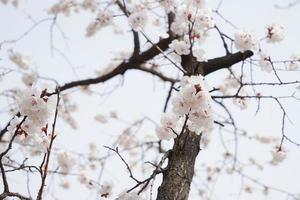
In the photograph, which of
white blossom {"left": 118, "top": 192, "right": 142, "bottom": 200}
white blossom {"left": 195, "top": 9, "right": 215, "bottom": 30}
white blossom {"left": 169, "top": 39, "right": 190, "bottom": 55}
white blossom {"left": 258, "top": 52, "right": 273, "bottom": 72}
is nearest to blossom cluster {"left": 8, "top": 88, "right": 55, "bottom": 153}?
white blossom {"left": 118, "top": 192, "right": 142, "bottom": 200}

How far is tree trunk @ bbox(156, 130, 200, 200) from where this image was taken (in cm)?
240

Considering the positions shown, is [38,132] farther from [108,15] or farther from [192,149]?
[108,15]

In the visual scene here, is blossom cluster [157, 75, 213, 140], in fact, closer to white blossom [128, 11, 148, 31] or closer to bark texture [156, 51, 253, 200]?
bark texture [156, 51, 253, 200]

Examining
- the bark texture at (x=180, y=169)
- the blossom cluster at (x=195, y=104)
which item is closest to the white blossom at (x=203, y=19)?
the bark texture at (x=180, y=169)

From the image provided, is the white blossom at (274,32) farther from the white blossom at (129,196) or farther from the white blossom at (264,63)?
the white blossom at (129,196)

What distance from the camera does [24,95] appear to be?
1951 millimetres

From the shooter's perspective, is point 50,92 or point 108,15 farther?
point 108,15

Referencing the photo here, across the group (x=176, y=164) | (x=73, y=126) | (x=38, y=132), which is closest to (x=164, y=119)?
(x=176, y=164)

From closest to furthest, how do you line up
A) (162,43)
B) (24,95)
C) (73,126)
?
1. (24,95)
2. (162,43)
3. (73,126)

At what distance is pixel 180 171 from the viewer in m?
2.51

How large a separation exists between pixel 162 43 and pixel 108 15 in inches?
43.9

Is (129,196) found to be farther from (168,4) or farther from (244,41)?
(168,4)

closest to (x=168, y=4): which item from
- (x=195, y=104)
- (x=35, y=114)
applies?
(x=195, y=104)

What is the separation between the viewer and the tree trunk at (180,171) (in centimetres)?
240
